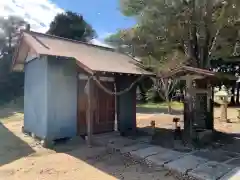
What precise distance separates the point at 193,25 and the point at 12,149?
9408 mm

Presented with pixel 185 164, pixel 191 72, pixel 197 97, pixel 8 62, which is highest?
pixel 8 62

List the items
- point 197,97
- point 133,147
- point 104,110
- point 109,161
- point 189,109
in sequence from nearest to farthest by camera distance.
A: point 109,161 < point 133,147 < point 189,109 < point 197,97 < point 104,110

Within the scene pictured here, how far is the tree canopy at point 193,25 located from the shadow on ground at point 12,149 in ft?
26.8

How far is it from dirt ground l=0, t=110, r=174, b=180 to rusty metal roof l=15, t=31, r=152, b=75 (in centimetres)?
294

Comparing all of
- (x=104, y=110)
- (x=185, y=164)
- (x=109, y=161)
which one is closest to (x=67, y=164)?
(x=109, y=161)

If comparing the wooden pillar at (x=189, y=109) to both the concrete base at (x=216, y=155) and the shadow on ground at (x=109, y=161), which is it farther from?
the shadow on ground at (x=109, y=161)

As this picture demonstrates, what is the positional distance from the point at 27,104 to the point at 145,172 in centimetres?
754

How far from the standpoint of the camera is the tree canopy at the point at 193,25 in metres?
10.9

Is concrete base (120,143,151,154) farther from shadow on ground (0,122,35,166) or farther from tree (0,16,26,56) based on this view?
tree (0,16,26,56)

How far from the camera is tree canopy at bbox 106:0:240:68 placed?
10930 mm

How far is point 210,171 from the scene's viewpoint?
6.17 metres

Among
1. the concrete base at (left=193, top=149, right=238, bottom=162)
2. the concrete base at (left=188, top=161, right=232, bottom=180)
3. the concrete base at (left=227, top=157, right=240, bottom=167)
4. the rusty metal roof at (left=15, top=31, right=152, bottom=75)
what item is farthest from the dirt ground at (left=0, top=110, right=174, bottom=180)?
the rusty metal roof at (left=15, top=31, right=152, bottom=75)

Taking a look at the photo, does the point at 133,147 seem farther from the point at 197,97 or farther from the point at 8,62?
the point at 8,62

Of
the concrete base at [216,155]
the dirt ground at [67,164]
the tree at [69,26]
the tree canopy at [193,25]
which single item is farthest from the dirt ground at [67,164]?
the tree at [69,26]
